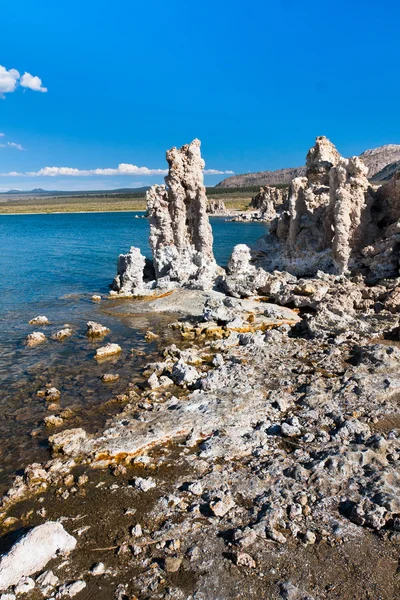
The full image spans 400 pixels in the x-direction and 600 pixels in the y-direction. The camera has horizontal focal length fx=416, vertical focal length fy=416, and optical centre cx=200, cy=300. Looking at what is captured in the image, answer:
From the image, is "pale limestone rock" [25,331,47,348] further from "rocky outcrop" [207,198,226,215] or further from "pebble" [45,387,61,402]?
"rocky outcrop" [207,198,226,215]

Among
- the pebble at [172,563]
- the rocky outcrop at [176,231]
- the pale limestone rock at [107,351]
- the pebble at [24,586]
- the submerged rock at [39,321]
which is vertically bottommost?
the submerged rock at [39,321]

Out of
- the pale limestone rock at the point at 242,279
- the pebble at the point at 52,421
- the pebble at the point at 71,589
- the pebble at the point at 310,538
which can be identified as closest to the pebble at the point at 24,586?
the pebble at the point at 71,589

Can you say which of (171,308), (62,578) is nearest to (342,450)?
(62,578)

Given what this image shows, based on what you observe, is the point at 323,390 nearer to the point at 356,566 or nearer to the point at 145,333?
the point at 356,566

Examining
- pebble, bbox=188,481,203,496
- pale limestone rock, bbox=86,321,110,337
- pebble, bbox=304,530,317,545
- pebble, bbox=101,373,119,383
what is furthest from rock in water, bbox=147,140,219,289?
pebble, bbox=304,530,317,545

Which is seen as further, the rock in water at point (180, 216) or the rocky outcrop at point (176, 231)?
the rock in water at point (180, 216)

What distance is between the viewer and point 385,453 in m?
8.05

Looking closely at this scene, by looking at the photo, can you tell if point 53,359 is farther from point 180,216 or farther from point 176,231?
point 180,216

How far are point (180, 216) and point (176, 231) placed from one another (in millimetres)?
990

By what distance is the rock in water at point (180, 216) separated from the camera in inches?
1027

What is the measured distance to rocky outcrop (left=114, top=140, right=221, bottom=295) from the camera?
998 inches

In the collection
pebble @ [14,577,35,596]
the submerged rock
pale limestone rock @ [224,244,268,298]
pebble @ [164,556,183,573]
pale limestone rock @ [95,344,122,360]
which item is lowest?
the submerged rock

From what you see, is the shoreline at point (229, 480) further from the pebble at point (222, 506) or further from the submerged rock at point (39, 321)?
the submerged rock at point (39, 321)

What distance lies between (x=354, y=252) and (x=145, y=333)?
1328cm
